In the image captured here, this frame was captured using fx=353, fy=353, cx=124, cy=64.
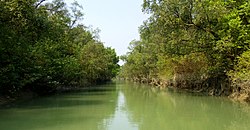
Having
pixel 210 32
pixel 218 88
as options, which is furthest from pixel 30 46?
pixel 218 88

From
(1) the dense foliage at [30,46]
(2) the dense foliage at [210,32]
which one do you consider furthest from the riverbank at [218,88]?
(1) the dense foliage at [30,46]

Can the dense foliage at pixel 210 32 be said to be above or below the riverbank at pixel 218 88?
above

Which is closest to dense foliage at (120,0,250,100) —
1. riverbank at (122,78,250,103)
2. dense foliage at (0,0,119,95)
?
riverbank at (122,78,250,103)

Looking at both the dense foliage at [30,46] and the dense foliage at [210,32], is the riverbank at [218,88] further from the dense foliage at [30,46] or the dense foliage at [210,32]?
the dense foliage at [30,46]

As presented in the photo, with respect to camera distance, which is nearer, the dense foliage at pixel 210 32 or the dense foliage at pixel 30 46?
the dense foliage at pixel 30 46

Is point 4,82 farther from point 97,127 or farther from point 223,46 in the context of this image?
point 223,46

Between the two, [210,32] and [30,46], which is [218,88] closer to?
[210,32]

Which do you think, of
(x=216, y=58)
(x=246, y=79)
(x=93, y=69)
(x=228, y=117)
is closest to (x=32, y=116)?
(x=228, y=117)

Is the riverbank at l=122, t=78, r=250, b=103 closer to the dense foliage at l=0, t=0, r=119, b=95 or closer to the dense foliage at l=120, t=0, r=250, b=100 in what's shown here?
the dense foliage at l=120, t=0, r=250, b=100

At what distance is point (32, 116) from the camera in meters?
14.3

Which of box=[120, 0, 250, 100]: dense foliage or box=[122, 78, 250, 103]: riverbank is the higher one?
box=[120, 0, 250, 100]: dense foliage

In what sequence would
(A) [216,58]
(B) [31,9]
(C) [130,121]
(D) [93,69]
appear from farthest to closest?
(D) [93,69] < (A) [216,58] < (B) [31,9] < (C) [130,121]

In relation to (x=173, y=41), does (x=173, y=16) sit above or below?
above

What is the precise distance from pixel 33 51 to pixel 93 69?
2647 cm
